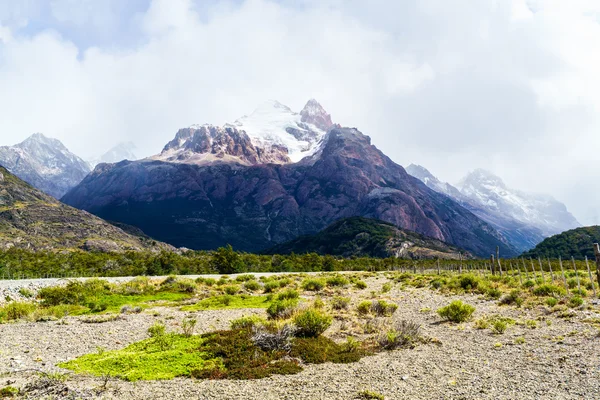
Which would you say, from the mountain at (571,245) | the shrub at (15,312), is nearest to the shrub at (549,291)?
the shrub at (15,312)

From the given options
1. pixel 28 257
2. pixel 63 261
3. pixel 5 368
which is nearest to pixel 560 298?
pixel 5 368

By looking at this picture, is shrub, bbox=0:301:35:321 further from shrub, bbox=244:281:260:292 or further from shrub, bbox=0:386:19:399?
shrub, bbox=244:281:260:292

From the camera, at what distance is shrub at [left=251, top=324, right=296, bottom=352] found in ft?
46.1

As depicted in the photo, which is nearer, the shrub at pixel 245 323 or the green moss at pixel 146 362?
the green moss at pixel 146 362

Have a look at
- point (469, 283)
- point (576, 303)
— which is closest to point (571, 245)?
point (469, 283)

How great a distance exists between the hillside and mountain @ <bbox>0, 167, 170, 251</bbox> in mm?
161420

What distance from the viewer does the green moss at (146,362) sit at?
11.5 meters

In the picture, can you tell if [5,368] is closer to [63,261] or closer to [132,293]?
[132,293]

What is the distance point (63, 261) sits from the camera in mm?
84625

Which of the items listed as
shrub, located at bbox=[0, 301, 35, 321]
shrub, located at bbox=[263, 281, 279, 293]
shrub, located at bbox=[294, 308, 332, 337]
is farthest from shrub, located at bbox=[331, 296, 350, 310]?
shrub, located at bbox=[0, 301, 35, 321]

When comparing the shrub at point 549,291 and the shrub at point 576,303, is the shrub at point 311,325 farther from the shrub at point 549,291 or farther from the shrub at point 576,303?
the shrub at point 549,291

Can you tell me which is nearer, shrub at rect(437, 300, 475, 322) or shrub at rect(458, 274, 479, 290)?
shrub at rect(437, 300, 475, 322)

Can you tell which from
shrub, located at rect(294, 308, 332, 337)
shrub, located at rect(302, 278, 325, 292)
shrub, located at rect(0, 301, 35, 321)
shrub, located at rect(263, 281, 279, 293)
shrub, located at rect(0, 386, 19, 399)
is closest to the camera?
shrub, located at rect(0, 386, 19, 399)

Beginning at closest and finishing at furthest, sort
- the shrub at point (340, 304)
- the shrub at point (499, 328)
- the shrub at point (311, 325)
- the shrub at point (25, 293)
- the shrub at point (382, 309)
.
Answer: the shrub at point (311, 325) → the shrub at point (499, 328) → the shrub at point (382, 309) → the shrub at point (340, 304) → the shrub at point (25, 293)
